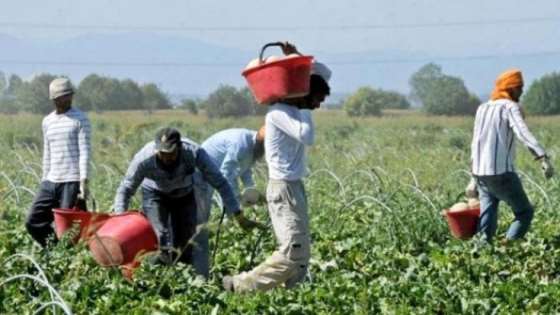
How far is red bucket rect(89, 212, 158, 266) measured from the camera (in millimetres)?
6875

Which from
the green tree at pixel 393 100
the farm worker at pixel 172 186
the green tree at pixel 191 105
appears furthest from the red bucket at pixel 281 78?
the green tree at pixel 393 100

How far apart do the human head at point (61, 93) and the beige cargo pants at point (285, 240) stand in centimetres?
191

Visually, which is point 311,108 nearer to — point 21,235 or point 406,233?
point 406,233

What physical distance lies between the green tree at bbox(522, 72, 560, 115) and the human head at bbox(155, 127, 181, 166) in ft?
193

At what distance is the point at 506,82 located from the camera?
29.5ft

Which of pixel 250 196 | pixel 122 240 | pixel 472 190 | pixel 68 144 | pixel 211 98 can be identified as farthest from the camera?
pixel 211 98

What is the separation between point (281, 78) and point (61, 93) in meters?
Result: 2.06

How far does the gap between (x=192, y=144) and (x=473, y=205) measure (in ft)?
9.42

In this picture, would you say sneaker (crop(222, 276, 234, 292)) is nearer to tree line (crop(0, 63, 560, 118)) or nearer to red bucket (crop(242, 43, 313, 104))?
red bucket (crop(242, 43, 313, 104))

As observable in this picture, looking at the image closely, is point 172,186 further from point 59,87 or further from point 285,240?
point 59,87

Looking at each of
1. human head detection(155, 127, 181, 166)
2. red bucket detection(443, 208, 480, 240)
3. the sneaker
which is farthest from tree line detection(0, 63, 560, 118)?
human head detection(155, 127, 181, 166)

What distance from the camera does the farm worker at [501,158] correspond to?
8930 millimetres

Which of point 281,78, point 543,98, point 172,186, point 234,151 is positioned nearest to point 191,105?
point 543,98

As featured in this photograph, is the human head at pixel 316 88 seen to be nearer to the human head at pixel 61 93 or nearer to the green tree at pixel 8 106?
the human head at pixel 61 93
